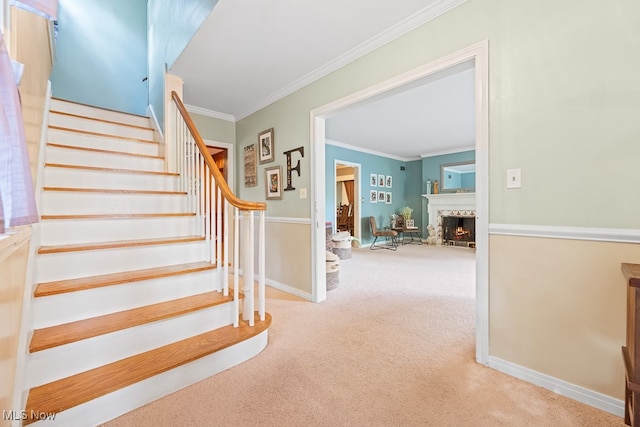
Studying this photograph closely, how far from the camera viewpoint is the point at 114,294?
171cm

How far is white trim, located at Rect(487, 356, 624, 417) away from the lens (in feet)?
4.45

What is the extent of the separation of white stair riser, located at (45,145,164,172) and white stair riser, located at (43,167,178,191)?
0.26 m

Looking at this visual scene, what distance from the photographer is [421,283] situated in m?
3.61

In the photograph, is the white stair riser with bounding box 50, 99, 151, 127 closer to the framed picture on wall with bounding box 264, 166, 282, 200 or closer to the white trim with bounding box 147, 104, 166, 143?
the white trim with bounding box 147, 104, 166, 143

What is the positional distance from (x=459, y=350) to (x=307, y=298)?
5.16 feet

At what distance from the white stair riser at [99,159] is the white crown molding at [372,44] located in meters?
1.59

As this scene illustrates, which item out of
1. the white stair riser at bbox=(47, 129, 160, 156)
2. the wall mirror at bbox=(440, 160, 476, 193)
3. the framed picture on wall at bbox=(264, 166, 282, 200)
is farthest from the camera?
the wall mirror at bbox=(440, 160, 476, 193)

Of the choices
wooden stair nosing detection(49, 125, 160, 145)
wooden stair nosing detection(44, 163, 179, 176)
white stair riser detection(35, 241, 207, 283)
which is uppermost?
wooden stair nosing detection(49, 125, 160, 145)

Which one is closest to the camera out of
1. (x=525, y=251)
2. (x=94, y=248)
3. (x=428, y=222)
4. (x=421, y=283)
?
(x=525, y=251)

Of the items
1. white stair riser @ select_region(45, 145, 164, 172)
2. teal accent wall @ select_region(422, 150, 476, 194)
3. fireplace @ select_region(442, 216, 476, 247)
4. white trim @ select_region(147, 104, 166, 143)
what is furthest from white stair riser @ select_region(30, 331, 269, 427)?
teal accent wall @ select_region(422, 150, 476, 194)

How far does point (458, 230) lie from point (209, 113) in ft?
20.5

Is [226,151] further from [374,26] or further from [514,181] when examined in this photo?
[514,181]

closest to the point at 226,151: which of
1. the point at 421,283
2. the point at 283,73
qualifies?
the point at 283,73

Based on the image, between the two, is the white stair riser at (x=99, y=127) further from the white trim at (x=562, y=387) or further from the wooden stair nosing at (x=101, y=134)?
the white trim at (x=562, y=387)
